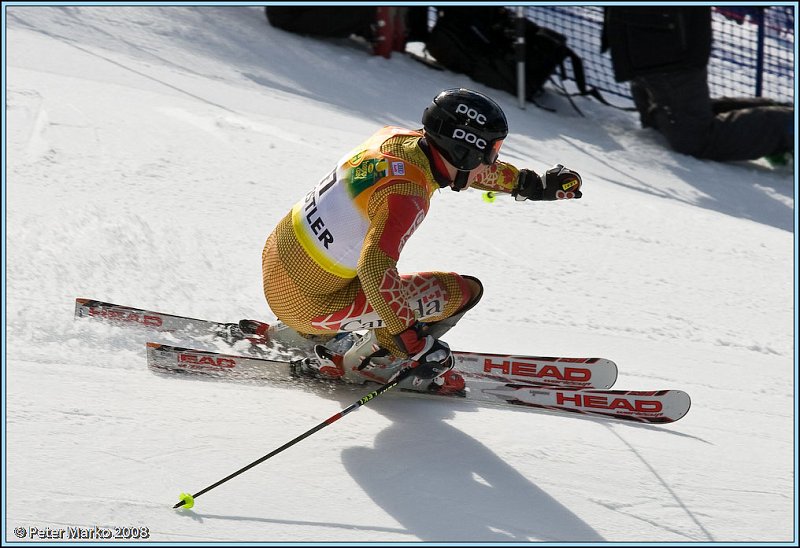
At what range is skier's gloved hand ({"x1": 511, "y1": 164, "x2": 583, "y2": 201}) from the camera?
13.8 ft

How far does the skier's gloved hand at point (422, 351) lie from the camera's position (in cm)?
336

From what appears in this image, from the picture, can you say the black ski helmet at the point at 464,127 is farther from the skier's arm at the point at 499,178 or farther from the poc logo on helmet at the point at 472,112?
the skier's arm at the point at 499,178

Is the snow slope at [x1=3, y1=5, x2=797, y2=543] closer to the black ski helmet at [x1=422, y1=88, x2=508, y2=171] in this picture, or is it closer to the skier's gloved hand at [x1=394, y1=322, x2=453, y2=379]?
the skier's gloved hand at [x1=394, y1=322, x2=453, y2=379]

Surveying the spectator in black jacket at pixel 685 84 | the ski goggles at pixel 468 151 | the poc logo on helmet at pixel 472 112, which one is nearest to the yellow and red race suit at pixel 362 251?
the ski goggles at pixel 468 151

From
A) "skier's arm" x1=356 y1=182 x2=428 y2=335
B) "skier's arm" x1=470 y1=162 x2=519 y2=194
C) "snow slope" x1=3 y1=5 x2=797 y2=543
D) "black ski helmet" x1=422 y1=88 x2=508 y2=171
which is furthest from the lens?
"skier's arm" x1=470 y1=162 x2=519 y2=194

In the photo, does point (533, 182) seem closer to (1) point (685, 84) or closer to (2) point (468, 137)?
(2) point (468, 137)

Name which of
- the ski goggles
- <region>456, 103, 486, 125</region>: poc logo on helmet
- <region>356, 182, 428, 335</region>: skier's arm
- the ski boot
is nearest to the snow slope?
the ski boot

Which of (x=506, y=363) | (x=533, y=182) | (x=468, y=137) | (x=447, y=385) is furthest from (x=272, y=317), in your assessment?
(x=468, y=137)

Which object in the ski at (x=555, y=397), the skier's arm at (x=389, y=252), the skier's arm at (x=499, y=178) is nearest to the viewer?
the skier's arm at (x=389, y=252)

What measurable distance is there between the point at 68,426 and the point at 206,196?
270 cm

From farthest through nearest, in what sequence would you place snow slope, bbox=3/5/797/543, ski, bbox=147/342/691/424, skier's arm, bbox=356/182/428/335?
ski, bbox=147/342/691/424 → skier's arm, bbox=356/182/428/335 → snow slope, bbox=3/5/797/543

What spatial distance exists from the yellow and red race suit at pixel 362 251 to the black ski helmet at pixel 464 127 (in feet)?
0.33

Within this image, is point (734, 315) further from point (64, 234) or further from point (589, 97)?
point (589, 97)

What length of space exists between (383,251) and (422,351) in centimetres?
42
